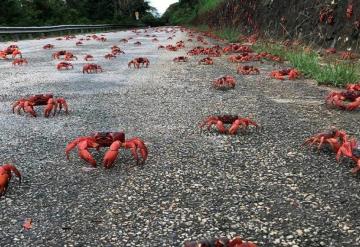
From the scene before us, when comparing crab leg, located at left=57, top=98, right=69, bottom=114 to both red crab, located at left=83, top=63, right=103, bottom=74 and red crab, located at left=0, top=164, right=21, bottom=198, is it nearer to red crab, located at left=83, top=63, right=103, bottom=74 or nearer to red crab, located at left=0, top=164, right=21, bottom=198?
red crab, located at left=0, top=164, right=21, bottom=198

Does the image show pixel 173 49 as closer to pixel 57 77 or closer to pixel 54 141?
pixel 57 77

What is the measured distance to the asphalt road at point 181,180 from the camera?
106 inches

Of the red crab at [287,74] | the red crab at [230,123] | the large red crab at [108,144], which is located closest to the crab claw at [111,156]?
the large red crab at [108,144]

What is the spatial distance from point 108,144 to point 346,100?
3402 mm

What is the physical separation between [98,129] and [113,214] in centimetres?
219

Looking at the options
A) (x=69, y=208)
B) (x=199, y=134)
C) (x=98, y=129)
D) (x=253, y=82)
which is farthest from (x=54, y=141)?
(x=253, y=82)

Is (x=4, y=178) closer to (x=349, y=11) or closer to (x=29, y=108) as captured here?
(x=29, y=108)

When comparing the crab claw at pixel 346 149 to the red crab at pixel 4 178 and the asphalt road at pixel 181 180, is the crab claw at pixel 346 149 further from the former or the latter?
the red crab at pixel 4 178

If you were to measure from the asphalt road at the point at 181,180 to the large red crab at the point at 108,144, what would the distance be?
8 centimetres

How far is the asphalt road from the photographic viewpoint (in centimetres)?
270

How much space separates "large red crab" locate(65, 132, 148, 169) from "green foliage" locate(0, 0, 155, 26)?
28.8 metres

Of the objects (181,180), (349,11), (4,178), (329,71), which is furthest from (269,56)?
(4,178)

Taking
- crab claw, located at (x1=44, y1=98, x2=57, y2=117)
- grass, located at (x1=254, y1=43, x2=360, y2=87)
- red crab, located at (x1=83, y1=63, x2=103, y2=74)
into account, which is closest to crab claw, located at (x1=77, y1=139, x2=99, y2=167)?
crab claw, located at (x1=44, y1=98, x2=57, y2=117)

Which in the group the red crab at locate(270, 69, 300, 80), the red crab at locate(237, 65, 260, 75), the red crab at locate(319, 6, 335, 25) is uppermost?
the red crab at locate(319, 6, 335, 25)
